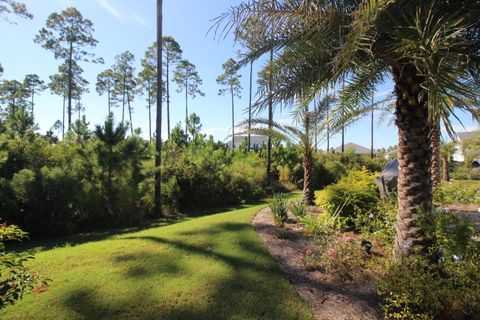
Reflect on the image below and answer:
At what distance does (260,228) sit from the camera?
730 cm

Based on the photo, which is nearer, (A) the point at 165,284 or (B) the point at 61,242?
(A) the point at 165,284

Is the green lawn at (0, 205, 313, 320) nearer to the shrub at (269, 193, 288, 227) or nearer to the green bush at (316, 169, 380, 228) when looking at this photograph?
the shrub at (269, 193, 288, 227)

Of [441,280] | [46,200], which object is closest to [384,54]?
[441,280]

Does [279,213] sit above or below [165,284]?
above

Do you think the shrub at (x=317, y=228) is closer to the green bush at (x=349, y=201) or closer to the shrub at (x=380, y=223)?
the green bush at (x=349, y=201)

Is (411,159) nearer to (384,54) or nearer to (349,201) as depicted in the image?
(384,54)

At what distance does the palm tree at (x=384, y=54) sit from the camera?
3521 millimetres

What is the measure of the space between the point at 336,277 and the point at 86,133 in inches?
498

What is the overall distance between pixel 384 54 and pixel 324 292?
137 inches

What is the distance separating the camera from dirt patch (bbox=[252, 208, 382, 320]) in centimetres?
409

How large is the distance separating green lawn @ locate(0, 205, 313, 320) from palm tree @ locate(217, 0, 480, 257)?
2206mm

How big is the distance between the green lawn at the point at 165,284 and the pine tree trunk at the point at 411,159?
6.27 feet

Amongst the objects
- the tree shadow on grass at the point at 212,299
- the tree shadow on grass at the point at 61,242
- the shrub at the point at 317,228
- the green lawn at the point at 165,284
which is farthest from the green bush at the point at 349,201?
the tree shadow on grass at the point at 61,242

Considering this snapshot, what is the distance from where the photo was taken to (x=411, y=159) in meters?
4.48
